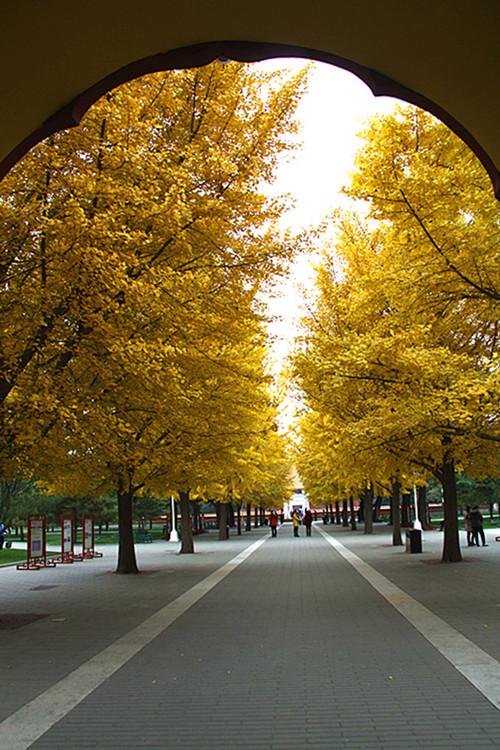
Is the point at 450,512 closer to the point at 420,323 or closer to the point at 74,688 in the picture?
the point at 420,323

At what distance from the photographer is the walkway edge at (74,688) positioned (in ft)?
17.7

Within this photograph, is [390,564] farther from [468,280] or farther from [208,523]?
[208,523]

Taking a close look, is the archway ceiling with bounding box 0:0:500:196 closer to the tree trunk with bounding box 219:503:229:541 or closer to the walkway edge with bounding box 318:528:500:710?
the walkway edge with bounding box 318:528:500:710

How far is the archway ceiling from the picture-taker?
2.84 metres

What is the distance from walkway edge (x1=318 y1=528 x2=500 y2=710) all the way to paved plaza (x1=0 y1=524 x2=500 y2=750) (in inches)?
1.1

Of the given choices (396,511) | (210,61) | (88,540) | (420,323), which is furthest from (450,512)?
(88,540)

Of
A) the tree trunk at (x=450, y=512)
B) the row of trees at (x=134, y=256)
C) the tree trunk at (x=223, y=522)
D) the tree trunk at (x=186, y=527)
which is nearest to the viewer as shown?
the row of trees at (x=134, y=256)

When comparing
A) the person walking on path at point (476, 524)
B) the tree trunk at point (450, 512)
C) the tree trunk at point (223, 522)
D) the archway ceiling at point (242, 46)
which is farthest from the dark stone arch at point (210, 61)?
the tree trunk at point (223, 522)

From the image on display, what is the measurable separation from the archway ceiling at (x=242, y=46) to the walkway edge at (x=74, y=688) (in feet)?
15.5

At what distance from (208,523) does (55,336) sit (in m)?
67.5

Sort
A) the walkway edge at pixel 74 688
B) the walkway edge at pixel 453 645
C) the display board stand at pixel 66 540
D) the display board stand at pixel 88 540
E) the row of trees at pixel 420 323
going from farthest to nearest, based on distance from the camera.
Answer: the display board stand at pixel 88 540
the display board stand at pixel 66 540
the row of trees at pixel 420 323
the walkway edge at pixel 453 645
the walkway edge at pixel 74 688

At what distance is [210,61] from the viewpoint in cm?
341

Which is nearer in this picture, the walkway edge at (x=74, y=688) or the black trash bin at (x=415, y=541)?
the walkway edge at (x=74, y=688)

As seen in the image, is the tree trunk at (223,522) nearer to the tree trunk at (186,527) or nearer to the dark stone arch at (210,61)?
the tree trunk at (186,527)
